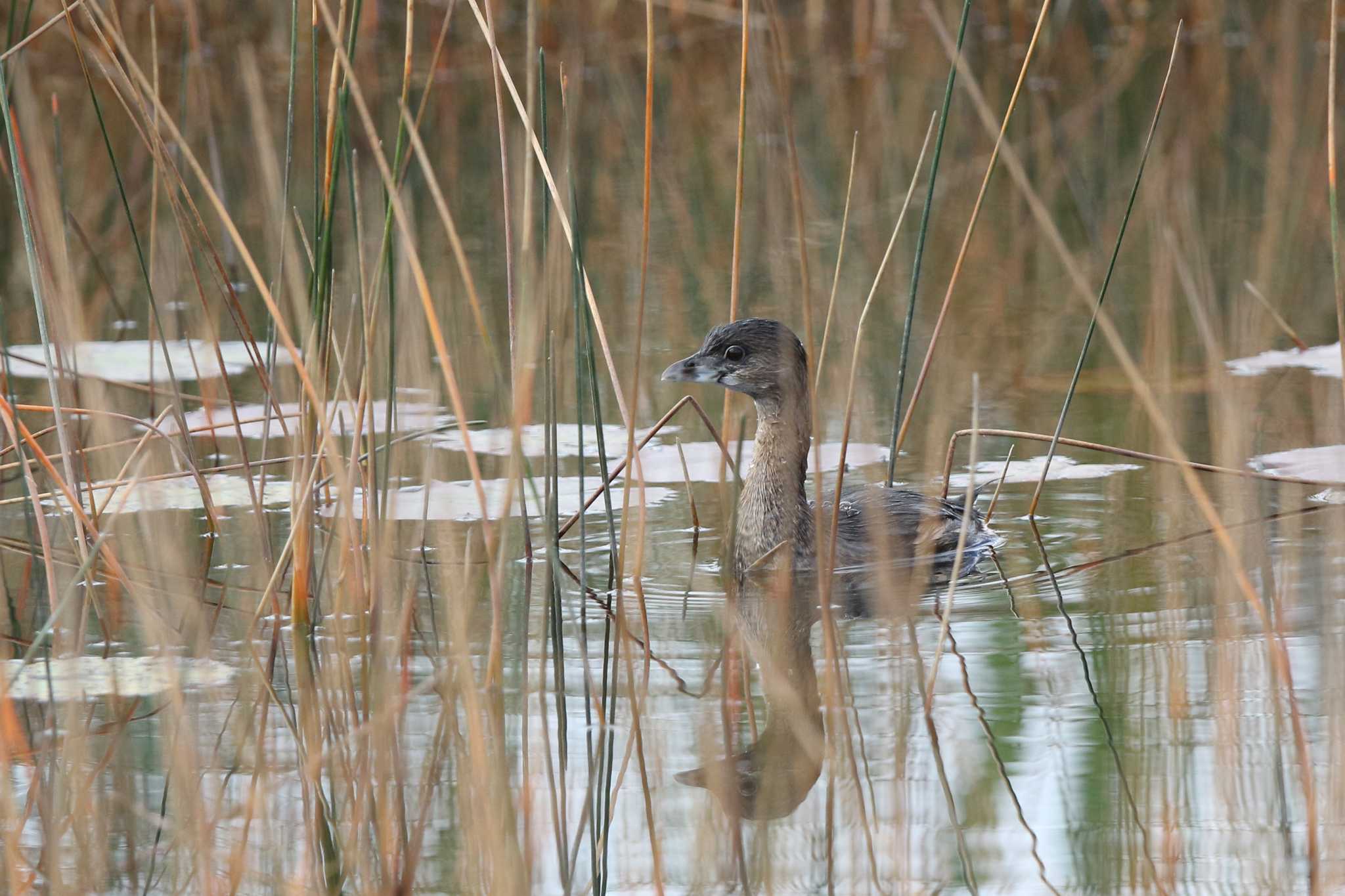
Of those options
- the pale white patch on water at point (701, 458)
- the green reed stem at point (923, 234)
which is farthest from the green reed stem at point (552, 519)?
the pale white patch on water at point (701, 458)

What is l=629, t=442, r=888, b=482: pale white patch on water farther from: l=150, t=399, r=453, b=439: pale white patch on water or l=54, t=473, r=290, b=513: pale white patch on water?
l=54, t=473, r=290, b=513: pale white patch on water

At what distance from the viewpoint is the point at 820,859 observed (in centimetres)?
282

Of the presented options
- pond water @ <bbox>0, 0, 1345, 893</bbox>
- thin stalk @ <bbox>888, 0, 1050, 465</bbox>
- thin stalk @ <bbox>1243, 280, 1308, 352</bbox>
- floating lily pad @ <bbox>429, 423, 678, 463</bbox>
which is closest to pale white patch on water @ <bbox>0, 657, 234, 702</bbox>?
pond water @ <bbox>0, 0, 1345, 893</bbox>

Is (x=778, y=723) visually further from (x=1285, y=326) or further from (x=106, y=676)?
(x=1285, y=326)

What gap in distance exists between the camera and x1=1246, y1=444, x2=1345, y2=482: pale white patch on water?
5.03 meters

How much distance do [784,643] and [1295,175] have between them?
6.10 metres

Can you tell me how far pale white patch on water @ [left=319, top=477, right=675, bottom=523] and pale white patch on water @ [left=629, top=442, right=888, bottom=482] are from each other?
6cm

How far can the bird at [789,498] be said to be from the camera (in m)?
4.90

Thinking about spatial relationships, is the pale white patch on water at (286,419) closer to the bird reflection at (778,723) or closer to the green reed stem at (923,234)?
the green reed stem at (923,234)

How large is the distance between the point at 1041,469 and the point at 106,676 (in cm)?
283

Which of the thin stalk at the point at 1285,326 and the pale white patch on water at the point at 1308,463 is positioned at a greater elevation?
the thin stalk at the point at 1285,326

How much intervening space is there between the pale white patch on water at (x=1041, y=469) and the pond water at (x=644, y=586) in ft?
0.06

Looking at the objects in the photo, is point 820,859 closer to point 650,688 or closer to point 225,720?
point 650,688

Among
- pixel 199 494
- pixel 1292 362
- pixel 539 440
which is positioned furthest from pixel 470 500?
pixel 1292 362
